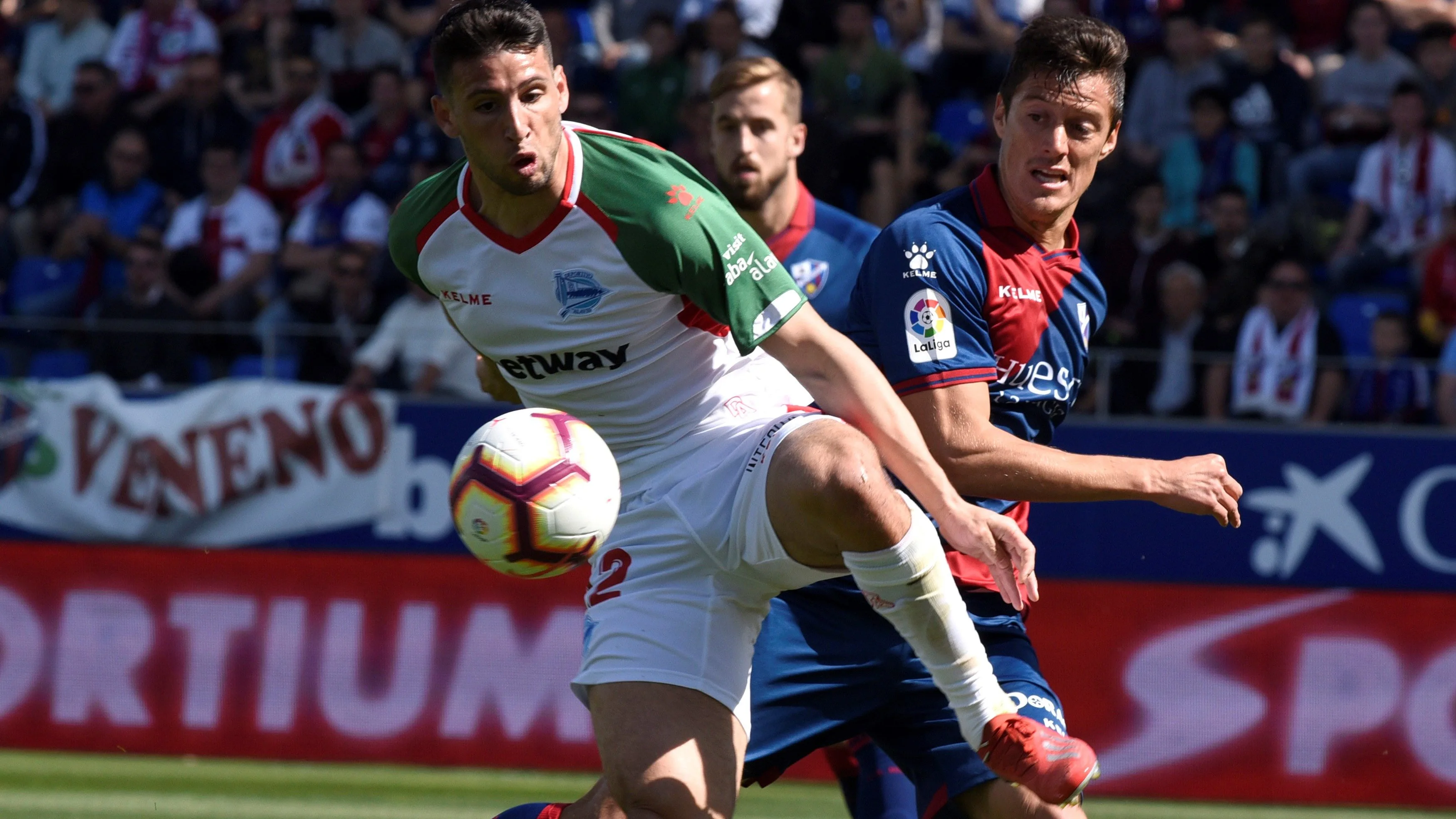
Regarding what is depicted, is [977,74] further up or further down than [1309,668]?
further up

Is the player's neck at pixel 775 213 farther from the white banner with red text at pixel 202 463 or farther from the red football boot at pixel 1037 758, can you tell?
the white banner with red text at pixel 202 463

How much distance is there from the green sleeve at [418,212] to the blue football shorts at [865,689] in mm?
1349

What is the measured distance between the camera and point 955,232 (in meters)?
4.45

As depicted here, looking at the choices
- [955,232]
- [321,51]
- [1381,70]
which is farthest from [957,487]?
[321,51]

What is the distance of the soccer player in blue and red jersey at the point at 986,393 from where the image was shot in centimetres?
429

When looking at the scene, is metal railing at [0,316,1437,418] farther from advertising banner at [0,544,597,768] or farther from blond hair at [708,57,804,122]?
blond hair at [708,57,804,122]

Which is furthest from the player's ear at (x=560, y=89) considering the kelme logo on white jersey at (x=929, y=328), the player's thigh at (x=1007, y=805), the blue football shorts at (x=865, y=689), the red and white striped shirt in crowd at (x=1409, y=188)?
the red and white striped shirt in crowd at (x=1409, y=188)

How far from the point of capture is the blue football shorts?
175 inches

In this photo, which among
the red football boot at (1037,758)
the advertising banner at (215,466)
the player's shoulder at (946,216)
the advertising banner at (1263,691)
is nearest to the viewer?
the red football boot at (1037,758)

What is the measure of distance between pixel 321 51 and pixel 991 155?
599 cm

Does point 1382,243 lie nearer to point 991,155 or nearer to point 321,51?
point 991,155

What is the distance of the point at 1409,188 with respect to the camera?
11688mm

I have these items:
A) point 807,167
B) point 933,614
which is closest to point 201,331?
point 807,167

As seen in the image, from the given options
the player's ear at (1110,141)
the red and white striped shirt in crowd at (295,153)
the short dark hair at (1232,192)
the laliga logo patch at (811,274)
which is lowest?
the red and white striped shirt in crowd at (295,153)
